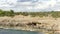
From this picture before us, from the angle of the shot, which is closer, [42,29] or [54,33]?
[54,33]

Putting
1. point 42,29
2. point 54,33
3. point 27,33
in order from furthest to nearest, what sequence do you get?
point 42,29 → point 27,33 → point 54,33

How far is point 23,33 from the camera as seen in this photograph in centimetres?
4484

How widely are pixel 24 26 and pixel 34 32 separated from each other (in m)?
9.24

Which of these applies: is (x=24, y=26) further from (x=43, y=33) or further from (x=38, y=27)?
(x=43, y=33)

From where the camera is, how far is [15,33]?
44.4 metres

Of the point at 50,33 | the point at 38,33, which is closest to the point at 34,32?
the point at 38,33

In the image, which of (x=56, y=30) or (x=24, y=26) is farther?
(x=24, y=26)

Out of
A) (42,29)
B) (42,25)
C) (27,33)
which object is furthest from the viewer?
(42,25)

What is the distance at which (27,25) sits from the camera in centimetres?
5622

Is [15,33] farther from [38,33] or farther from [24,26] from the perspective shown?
[24,26]

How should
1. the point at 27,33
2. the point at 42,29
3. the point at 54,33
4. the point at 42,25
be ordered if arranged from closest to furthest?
the point at 54,33 < the point at 27,33 < the point at 42,29 < the point at 42,25

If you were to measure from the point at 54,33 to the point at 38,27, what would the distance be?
1045 centimetres

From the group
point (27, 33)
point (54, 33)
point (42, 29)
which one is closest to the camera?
point (54, 33)

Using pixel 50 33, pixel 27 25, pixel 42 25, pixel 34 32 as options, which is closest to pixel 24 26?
Answer: pixel 27 25
